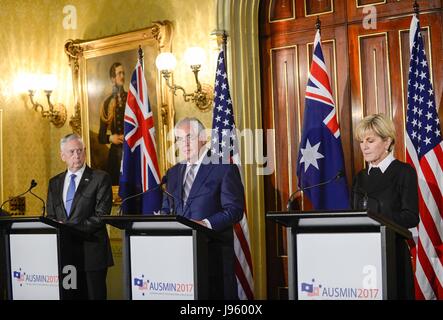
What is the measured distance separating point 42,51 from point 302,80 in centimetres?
362

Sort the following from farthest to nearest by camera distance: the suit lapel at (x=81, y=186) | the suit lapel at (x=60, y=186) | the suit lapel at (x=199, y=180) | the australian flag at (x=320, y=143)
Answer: the australian flag at (x=320, y=143)
the suit lapel at (x=60, y=186)
the suit lapel at (x=81, y=186)
the suit lapel at (x=199, y=180)

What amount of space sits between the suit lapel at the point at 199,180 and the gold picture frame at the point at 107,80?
9.59ft

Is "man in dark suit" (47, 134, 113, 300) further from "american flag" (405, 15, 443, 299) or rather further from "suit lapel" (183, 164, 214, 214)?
"american flag" (405, 15, 443, 299)

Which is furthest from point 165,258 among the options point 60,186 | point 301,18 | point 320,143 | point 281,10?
point 281,10

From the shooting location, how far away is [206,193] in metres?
5.00

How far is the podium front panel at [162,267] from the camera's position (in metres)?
4.46

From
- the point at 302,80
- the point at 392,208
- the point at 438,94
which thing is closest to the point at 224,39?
the point at 302,80

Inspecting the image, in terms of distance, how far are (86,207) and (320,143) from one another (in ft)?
6.98

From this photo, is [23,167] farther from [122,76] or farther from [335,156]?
[335,156]

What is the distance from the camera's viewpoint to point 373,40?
22.4 ft

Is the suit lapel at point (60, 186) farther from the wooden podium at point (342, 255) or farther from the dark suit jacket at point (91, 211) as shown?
the wooden podium at point (342, 255)

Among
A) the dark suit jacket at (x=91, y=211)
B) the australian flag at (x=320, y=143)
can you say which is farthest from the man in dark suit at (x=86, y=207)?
the australian flag at (x=320, y=143)

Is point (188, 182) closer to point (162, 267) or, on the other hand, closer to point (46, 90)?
point (162, 267)

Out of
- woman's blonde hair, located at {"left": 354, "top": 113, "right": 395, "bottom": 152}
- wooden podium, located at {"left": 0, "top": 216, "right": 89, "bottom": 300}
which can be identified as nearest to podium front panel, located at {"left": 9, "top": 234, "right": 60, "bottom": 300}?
wooden podium, located at {"left": 0, "top": 216, "right": 89, "bottom": 300}
